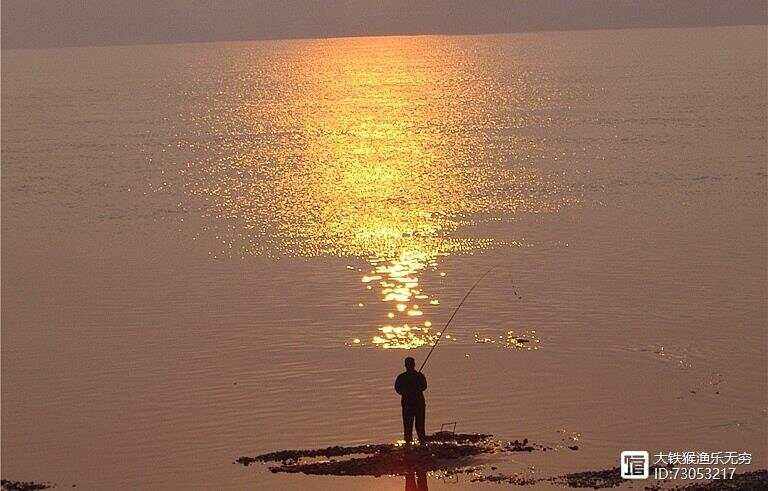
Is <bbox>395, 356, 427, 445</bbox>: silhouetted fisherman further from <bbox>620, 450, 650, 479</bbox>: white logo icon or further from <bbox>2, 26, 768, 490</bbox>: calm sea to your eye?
<bbox>620, 450, 650, 479</bbox>: white logo icon

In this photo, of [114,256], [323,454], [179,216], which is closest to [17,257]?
[114,256]

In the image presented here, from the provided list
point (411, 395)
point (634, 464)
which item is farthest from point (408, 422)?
point (634, 464)

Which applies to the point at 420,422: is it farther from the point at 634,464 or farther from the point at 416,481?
the point at 634,464

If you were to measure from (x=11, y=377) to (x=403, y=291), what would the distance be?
9764 mm

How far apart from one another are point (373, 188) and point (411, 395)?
109 ft

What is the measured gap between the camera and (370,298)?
101 feet

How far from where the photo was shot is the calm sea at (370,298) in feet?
70.4

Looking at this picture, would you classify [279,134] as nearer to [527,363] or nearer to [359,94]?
[359,94]

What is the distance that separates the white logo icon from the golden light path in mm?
8383

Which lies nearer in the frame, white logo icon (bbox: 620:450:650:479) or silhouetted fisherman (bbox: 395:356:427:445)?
white logo icon (bbox: 620:450:650:479)

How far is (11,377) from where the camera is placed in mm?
25656

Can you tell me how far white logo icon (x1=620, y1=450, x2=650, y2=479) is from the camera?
17812 millimetres

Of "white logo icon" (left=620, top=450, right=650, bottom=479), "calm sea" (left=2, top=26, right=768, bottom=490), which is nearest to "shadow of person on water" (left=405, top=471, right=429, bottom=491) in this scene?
"calm sea" (left=2, top=26, right=768, bottom=490)

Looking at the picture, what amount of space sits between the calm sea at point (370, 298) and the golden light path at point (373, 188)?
0.20 m
